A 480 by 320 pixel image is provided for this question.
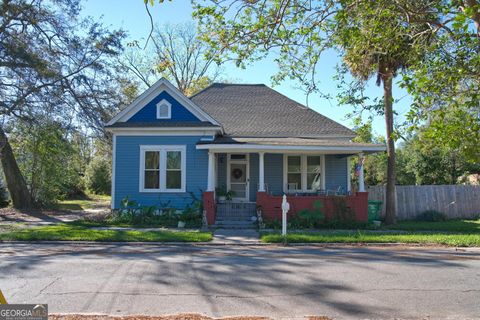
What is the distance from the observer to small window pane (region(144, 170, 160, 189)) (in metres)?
17.4

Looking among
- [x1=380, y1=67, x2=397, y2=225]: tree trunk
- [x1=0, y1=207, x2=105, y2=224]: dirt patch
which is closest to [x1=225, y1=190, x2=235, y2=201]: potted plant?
[x1=0, y1=207, x2=105, y2=224]: dirt patch

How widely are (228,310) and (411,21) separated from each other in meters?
5.87

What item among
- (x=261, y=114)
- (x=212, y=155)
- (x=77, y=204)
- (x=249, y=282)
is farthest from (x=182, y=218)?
(x=77, y=204)

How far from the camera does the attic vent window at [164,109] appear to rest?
57.1 feet

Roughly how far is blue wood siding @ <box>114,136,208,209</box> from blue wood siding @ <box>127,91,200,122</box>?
2.56 ft

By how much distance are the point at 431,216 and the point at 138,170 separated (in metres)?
13.8

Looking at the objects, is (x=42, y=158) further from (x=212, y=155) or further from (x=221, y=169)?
(x=212, y=155)

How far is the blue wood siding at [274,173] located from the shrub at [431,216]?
22.7 ft

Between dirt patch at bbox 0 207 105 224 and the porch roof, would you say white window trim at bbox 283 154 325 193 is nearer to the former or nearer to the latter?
the porch roof

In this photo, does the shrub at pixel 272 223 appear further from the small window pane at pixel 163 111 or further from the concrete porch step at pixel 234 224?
the small window pane at pixel 163 111

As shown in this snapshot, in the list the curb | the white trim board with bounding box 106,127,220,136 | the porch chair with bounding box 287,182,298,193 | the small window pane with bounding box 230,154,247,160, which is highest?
the white trim board with bounding box 106,127,220,136

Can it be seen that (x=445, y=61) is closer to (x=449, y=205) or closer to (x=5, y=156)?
(x=449, y=205)

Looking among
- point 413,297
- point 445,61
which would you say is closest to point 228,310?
point 413,297

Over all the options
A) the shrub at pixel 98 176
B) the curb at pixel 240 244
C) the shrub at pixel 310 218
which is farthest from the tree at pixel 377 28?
the shrub at pixel 98 176
